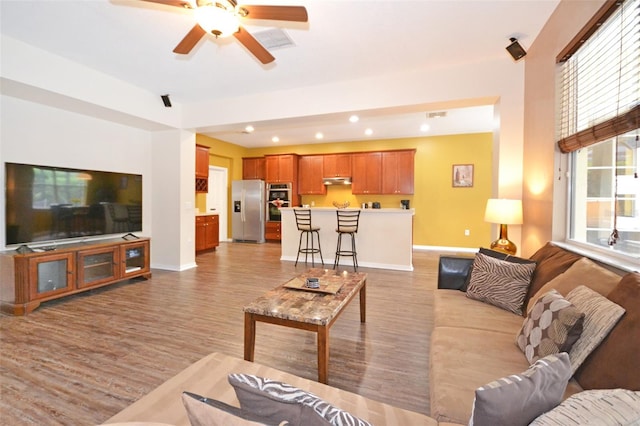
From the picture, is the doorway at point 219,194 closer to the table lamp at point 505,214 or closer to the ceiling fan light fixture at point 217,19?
the ceiling fan light fixture at point 217,19

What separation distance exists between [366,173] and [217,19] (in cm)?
580

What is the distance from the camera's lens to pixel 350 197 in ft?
25.8

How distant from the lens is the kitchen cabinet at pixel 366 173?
7.33m

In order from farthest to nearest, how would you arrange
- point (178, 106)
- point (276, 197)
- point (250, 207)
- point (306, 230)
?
point (276, 197), point (250, 207), point (306, 230), point (178, 106)

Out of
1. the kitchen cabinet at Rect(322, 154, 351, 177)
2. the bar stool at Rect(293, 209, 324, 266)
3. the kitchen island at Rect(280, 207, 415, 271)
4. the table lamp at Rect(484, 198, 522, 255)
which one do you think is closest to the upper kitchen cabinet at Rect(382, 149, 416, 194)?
the kitchen cabinet at Rect(322, 154, 351, 177)

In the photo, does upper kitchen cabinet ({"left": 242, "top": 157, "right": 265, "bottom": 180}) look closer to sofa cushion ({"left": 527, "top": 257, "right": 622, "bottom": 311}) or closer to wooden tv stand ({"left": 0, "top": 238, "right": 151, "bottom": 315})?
wooden tv stand ({"left": 0, "top": 238, "right": 151, "bottom": 315})

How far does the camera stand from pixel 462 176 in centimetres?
684

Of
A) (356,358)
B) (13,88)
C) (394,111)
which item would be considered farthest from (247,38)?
(13,88)

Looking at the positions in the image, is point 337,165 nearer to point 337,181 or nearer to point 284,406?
point 337,181

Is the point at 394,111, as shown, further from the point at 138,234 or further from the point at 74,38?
the point at 138,234

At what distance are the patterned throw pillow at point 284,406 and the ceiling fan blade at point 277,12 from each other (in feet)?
6.83

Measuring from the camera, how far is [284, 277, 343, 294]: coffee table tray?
2.25m

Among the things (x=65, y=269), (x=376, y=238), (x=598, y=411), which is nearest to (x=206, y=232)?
(x=65, y=269)

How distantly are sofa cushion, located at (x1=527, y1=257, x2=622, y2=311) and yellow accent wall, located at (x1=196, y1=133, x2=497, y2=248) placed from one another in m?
5.42
